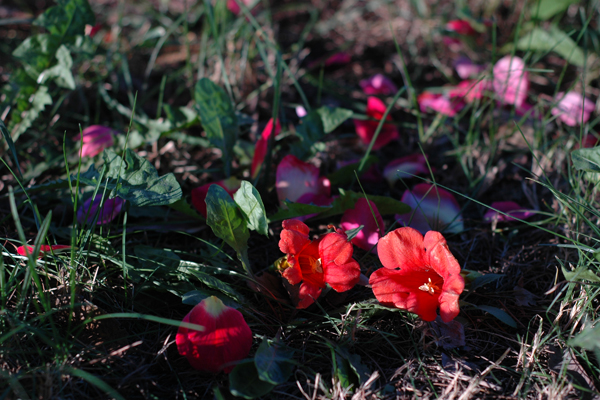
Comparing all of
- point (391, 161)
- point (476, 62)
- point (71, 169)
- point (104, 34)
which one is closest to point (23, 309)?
point (71, 169)

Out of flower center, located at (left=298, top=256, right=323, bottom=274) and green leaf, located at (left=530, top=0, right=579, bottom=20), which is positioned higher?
green leaf, located at (left=530, top=0, right=579, bottom=20)

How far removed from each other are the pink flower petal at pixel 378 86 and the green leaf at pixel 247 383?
166 cm

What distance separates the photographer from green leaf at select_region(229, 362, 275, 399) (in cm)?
111

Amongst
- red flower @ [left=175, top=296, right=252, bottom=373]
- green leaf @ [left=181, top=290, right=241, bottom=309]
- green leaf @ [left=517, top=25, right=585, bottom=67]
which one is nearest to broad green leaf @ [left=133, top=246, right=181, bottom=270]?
green leaf @ [left=181, top=290, right=241, bottom=309]

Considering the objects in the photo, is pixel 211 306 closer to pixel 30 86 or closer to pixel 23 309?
pixel 23 309

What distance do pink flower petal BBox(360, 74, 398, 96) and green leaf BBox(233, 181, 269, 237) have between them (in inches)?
49.1

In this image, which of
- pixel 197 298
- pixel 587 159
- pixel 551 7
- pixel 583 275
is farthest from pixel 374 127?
pixel 551 7

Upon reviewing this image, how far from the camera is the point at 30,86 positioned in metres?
1.84

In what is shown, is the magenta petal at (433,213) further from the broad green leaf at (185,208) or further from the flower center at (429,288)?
the broad green leaf at (185,208)

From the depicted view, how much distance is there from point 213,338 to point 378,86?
171cm

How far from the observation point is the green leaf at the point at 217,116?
179 cm

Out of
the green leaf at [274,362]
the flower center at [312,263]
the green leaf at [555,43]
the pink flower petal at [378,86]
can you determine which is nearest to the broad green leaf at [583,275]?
the flower center at [312,263]

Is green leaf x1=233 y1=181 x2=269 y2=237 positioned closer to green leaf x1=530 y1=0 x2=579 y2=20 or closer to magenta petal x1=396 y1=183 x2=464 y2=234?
magenta petal x1=396 y1=183 x2=464 y2=234

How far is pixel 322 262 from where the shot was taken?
4.29 feet
